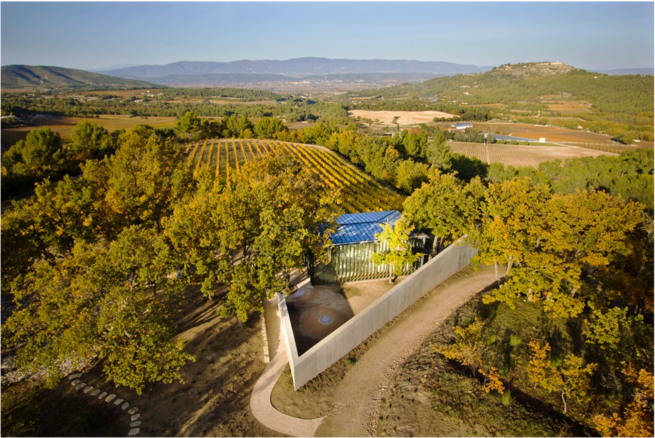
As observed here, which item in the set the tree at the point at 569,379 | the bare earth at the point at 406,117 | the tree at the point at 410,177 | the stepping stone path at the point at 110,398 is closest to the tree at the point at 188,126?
the tree at the point at 410,177

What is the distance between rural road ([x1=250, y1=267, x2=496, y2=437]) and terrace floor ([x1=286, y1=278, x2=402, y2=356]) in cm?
126

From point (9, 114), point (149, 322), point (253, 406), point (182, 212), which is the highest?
point (9, 114)

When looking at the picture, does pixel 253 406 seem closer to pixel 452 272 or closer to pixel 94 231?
pixel 452 272

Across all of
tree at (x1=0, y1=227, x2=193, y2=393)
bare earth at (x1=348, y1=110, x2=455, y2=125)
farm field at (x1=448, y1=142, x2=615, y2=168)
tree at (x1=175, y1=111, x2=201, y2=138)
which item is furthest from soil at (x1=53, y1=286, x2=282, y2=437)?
bare earth at (x1=348, y1=110, x2=455, y2=125)

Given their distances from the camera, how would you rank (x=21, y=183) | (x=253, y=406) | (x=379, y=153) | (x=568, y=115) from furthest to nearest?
(x=568, y=115)
(x=379, y=153)
(x=21, y=183)
(x=253, y=406)

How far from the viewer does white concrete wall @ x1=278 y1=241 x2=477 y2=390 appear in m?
12.9

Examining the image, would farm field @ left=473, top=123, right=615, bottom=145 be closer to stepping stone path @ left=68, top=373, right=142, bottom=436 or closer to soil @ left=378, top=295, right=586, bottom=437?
soil @ left=378, top=295, right=586, bottom=437

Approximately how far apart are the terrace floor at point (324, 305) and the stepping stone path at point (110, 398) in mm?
6374

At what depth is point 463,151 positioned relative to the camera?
3469 inches

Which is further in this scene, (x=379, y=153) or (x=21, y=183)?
(x=379, y=153)

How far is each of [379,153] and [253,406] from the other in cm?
4992

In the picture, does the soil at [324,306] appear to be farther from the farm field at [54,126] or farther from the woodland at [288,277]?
the farm field at [54,126]

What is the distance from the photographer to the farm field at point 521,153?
75438 millimetres

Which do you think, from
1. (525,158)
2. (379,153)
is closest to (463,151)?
(525,158)
